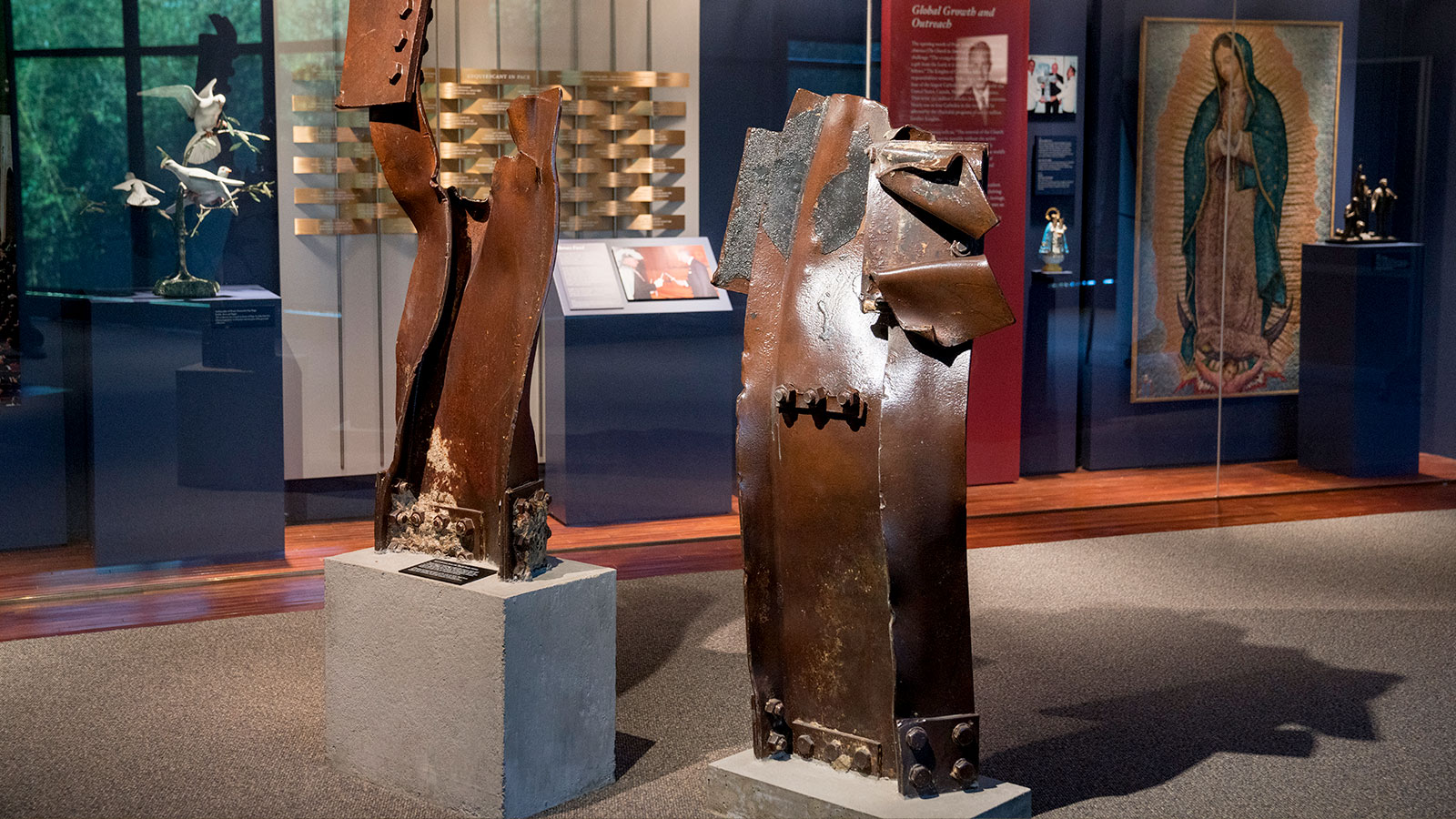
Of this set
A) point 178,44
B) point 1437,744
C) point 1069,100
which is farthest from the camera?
point 1069,100

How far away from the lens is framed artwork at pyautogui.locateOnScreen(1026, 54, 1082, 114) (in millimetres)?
6348

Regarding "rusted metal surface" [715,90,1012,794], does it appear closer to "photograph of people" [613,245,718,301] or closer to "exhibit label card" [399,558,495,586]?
"exhibit label card" [399,558,495,586]

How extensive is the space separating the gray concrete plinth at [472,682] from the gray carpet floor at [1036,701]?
9 cm

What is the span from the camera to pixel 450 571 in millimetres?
3068

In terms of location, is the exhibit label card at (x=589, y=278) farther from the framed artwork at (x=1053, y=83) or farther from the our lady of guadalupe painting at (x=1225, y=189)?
the our lady of guadalupe painting at (x=1225, y=189)

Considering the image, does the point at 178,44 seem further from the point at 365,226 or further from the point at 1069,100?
the point at 1069,100

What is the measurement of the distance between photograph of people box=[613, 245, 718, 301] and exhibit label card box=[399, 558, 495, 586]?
104 inches

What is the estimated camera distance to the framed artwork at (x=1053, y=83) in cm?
635

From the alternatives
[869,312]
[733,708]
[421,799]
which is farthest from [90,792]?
[869,312]

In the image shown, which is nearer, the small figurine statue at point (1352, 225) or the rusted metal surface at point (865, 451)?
the rusted metal surface at point (865, 451)

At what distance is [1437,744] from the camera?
3447mm

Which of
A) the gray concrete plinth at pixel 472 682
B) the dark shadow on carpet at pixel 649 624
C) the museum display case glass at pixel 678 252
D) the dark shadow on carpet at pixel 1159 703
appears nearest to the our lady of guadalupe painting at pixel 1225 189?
the museum display case glass at pixel 678 252

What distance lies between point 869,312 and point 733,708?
1.48 meters

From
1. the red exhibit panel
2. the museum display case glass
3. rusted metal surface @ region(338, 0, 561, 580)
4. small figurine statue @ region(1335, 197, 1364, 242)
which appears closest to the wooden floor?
the museum display case glass
